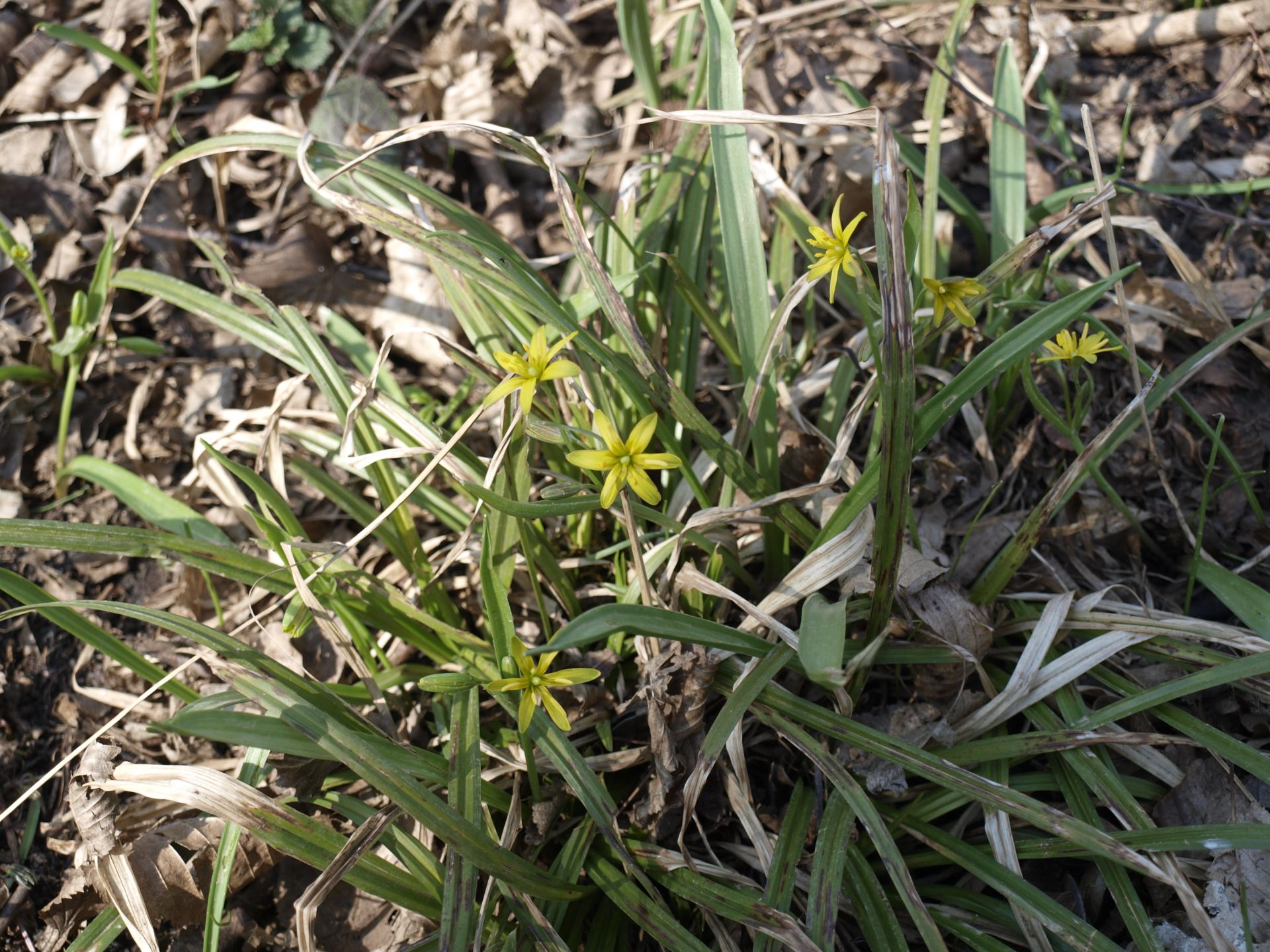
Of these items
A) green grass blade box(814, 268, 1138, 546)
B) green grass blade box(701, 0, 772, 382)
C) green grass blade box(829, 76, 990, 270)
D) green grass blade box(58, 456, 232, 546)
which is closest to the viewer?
green grass blade box(814, 268, 1138, 546)

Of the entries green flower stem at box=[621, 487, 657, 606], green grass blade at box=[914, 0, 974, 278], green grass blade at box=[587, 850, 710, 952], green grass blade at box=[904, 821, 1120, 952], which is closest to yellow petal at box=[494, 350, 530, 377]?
green flower stem at box=[621, 487, 657, 606]

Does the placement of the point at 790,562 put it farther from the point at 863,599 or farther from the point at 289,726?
the point at 289,726

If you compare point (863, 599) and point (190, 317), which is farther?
point (190, 317)

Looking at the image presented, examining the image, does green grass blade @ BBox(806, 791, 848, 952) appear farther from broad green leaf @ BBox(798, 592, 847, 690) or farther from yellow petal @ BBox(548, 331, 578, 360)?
yellow petal @ BBox(548, 331, 578, 360)

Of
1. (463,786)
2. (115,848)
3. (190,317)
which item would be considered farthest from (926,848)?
(190,317)

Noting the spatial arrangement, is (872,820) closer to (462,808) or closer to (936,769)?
(936,769)

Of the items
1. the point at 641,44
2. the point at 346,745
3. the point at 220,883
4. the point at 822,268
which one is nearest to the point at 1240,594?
the point at 822,268
